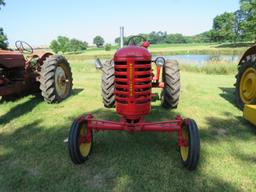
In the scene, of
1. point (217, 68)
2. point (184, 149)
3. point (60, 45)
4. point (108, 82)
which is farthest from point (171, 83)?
point (60, 45)

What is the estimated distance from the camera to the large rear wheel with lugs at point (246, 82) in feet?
16.4

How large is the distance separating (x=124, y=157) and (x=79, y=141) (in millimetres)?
631

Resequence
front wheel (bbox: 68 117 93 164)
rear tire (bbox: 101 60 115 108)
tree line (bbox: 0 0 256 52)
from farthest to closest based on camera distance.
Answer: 1. tree line (bbox: 0 0 256 52)
2. rear tire (bbox: 101 60 115 108)
3. front wheel (bbox: 68 117 93 164)

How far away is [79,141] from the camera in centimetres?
324

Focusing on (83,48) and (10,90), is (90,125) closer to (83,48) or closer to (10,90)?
(10,90)

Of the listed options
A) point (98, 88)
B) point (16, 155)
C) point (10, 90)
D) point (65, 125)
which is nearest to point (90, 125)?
point (16, 155)

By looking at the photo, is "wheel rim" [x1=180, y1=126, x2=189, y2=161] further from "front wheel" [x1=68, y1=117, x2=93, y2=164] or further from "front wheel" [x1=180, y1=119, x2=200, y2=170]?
"front wheel" [x1=68, y1=117, x2=93, y2=164]

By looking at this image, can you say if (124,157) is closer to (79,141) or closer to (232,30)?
(79,141)

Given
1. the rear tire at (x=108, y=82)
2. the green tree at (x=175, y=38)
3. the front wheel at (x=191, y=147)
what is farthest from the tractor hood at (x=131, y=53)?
the green tree at (x=175, y=38)

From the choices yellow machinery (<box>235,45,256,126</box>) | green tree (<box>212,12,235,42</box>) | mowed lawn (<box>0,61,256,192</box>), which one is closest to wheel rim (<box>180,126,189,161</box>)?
mowed lawn (<box>0,61,256,192</box>)

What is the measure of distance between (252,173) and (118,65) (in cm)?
208

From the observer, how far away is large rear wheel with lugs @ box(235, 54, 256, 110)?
4988mm

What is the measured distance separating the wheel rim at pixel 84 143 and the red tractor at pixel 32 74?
2.49 meters

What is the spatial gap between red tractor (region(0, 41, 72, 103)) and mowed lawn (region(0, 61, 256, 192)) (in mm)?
582
